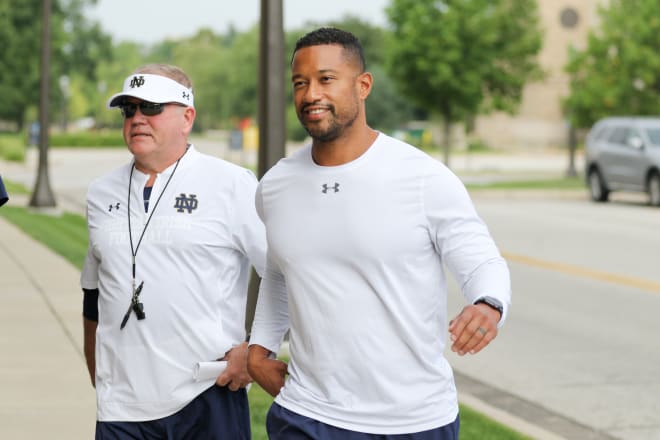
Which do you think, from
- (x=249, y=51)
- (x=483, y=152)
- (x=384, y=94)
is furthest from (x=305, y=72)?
(x=249, y=51)

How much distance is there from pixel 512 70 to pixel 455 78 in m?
4.45

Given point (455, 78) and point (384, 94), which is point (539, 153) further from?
point (455, 78)

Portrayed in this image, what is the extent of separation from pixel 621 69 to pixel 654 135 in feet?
43.1

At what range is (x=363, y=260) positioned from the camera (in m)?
3.15

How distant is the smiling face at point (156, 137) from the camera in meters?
3.86

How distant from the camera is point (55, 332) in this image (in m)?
9.38

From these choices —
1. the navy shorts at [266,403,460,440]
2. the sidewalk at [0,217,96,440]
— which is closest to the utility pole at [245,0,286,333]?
the sidewalk at [0,217,96,440]

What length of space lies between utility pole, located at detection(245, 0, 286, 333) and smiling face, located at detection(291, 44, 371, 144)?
6.04 metres

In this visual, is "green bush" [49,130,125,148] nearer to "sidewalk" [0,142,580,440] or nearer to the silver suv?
the silver suv

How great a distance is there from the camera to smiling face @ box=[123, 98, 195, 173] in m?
3.86

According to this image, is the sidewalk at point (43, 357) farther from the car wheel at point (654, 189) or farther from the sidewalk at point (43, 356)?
the car wheel at point (654, 189)

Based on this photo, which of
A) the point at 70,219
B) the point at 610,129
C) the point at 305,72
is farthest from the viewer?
the point at 610,129

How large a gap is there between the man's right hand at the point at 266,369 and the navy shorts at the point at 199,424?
1.07ft

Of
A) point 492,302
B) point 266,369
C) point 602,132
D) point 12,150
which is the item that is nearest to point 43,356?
point 266,369
